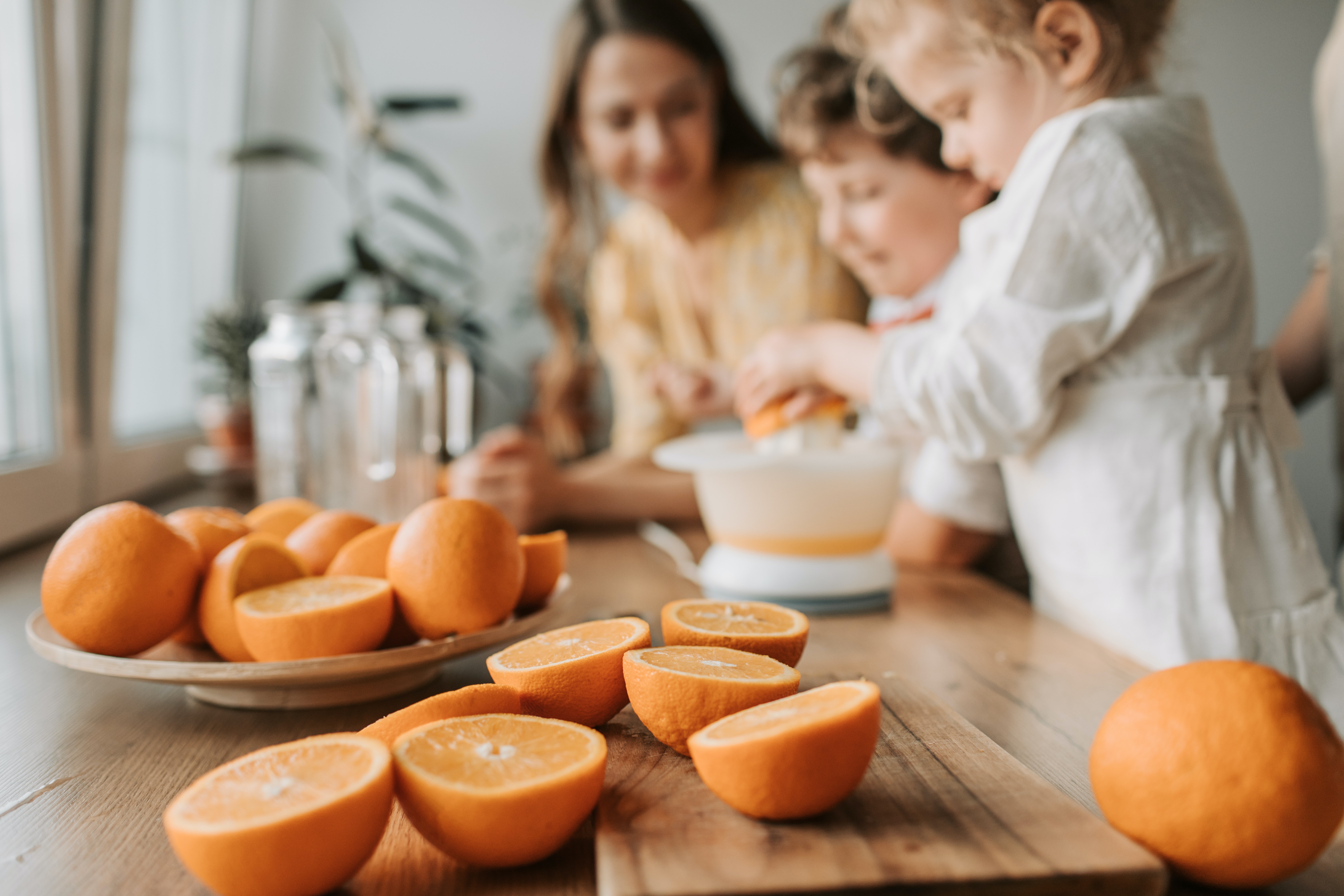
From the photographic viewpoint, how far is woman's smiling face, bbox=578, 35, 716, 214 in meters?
1.64

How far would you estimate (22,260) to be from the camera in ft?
4.26

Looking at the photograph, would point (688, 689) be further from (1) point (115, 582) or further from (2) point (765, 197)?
(2) point (765, 197)

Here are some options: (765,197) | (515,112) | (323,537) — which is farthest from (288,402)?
(515,112)

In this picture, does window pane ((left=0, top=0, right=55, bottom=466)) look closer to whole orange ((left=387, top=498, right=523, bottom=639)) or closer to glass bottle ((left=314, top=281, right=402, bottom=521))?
glass bottle ((left=314, top=281, right=402, bottom=521))

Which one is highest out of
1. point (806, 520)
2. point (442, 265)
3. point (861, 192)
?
point (861, 192)

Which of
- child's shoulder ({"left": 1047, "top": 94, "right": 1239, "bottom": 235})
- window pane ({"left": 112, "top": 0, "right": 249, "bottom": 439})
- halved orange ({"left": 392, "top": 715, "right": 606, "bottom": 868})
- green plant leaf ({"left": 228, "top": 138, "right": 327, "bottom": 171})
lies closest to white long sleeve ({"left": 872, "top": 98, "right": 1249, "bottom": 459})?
child's shoulder ({"left": 1047, "top": 94, "right": 1239, "bottom": 235})

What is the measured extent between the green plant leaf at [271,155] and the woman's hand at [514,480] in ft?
5.24

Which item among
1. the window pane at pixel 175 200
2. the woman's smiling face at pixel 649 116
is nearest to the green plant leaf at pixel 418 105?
the window pane at pixel 175 200

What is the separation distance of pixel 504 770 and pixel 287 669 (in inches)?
8.2

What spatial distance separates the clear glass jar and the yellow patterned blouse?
594 millimetres

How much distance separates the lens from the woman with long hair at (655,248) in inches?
56.1

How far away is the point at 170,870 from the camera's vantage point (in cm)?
38

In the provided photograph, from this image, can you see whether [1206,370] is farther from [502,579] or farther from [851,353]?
[502,579]

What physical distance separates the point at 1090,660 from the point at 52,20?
1.52 m
